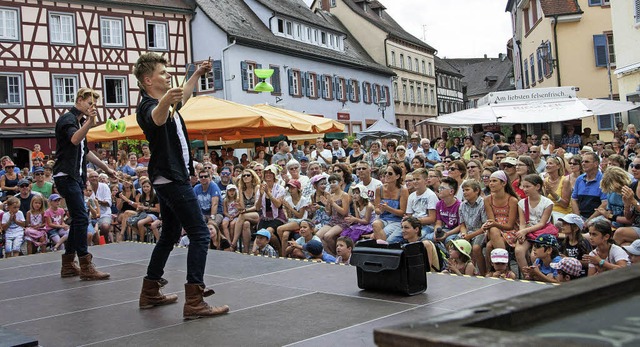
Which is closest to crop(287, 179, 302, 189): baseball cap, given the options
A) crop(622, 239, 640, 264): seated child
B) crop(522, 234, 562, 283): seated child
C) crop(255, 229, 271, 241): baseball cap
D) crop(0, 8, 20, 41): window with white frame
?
crop(255, 229, 271, 241): baseball cap

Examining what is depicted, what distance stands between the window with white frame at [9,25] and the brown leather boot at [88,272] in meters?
26.9

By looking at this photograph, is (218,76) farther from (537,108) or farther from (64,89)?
(537,108)

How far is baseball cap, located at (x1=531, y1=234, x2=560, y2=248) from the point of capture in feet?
24.9

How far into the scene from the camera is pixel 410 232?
28.2 feet

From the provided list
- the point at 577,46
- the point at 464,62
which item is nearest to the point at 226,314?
A: the point at 577,46

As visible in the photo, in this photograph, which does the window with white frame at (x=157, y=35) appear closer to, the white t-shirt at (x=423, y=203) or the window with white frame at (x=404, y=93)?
the white t-shirt at (x=423, y=203)

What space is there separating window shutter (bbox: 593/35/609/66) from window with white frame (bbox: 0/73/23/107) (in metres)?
25.7

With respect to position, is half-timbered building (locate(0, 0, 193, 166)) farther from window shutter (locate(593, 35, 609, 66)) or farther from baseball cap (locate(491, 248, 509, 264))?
baseball cap (locate(491, 248, 509, 264))

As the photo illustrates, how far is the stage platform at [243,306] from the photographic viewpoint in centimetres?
466

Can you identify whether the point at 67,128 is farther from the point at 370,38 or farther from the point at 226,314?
the point at 370,38

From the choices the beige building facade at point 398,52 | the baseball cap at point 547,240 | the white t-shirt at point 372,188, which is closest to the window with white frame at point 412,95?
the beige building facade at point 398,52

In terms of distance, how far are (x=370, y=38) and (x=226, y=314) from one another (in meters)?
53.1

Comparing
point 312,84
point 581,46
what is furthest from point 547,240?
point 312,84

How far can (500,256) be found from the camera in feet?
24.8
